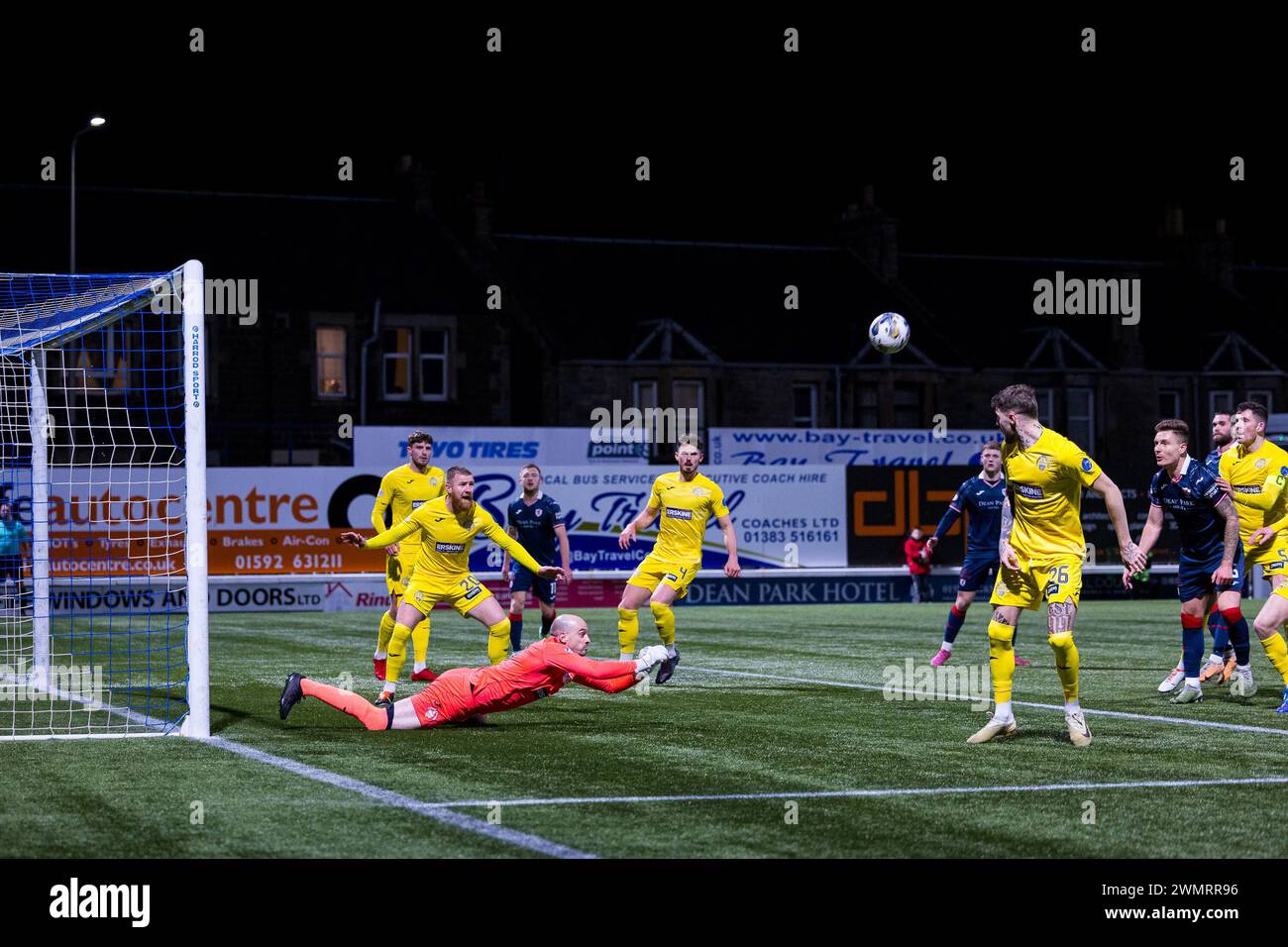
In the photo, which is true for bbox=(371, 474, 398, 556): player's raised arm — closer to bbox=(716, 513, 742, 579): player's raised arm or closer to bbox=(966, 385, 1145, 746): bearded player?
bbox=(716, 513, 742, 579): player's raised arm

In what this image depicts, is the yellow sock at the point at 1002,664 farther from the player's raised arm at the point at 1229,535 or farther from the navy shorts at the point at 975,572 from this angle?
the navy shorts at the point at 975,572

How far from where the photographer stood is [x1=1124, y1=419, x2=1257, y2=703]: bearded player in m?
14.0

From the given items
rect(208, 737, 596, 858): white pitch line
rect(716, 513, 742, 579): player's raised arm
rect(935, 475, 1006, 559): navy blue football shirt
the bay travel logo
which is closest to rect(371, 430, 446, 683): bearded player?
rect(716, 513, 742, 579): player's raised arm

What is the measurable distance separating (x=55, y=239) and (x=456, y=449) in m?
19.7

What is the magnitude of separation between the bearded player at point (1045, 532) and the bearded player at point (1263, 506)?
2.98 metres

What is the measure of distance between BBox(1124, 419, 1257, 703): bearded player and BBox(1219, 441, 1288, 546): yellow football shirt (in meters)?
0.25

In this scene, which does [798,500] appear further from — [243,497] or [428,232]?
[428,232]

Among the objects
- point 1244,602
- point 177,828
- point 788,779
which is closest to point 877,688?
point 788,779

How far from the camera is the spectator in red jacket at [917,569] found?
3556 cm

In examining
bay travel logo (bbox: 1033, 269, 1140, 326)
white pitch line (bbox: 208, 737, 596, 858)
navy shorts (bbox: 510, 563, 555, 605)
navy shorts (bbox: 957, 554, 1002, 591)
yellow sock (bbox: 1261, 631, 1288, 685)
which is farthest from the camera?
bay travel logo (bbox: 1033, 269, 1140, 326)

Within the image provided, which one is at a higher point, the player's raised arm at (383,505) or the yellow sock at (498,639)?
the player's raised arm at (383,505)

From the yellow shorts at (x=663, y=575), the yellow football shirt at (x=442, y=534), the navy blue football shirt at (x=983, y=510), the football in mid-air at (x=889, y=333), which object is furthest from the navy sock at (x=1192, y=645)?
the yellow football shirt at (x=442, y=534)

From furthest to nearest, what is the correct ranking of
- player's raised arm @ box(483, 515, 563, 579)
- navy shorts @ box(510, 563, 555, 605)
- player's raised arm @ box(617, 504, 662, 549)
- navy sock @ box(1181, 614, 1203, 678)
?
navy shorts @ box(510, 563, 555, 605) → player's raised arm @ box(617, 504, 662, 549) → navy sock @ box(1181, 614, 1203, 678) → player's raised arm @ box(483, 515, 563, 579)

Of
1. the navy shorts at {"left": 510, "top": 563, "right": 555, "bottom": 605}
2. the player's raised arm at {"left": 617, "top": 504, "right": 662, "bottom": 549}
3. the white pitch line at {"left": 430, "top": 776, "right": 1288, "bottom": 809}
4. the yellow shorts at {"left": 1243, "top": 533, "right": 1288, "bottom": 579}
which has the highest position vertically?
the player's raised arm at {"left": 617, "top": 504, "right": 662, "bottom": 549}
